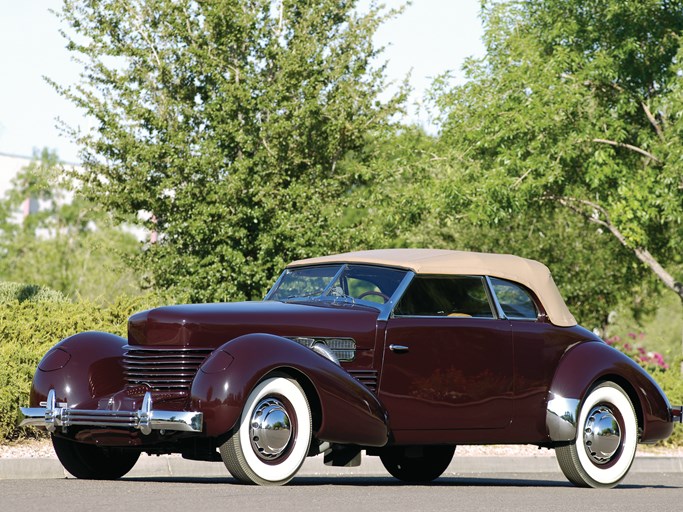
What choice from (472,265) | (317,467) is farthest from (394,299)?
(317,467)

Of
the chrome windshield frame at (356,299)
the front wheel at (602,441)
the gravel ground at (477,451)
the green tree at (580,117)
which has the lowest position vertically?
the gravel ground at (477,451)

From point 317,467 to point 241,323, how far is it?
12.8 feet

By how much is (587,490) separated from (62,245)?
43563 mm

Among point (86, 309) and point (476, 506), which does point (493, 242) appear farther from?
point (476, 506)

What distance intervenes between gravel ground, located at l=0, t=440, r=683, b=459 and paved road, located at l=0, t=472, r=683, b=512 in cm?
197

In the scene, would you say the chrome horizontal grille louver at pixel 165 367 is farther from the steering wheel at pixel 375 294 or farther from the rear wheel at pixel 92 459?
the steering wheel at pixel 375 294

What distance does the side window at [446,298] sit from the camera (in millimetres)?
9539

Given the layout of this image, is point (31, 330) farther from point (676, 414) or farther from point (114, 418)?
point (676, 414)

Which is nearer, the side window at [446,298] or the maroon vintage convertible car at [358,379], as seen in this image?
the maroon vintage convertible car at [358,379]

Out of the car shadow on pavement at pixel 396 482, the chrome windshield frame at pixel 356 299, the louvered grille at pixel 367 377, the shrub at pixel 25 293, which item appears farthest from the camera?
the shrub at pixel 25 293

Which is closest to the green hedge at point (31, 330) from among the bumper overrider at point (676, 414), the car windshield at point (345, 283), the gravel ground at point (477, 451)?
the gravel ground at point (477, 451)

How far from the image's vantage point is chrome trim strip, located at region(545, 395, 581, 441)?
9820 millimetres

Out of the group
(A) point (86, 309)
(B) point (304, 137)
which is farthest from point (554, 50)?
(A) point (86, 309)

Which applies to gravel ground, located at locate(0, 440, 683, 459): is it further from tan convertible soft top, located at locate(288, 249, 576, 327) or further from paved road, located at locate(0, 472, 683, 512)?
tan convertible soft top, located at locate(288, 249, 576, 327)
